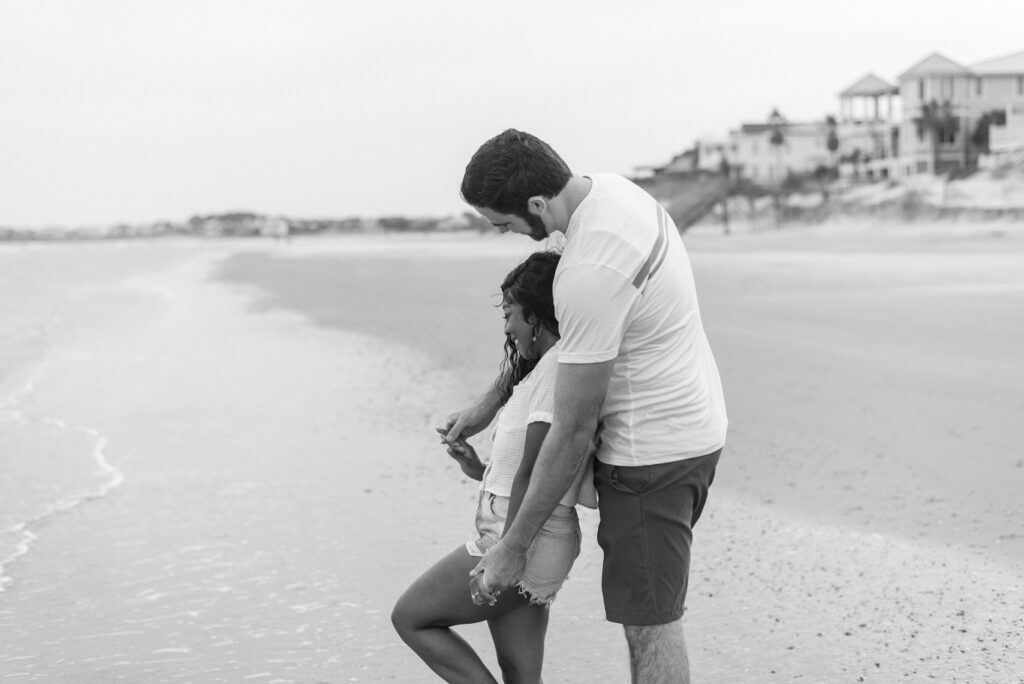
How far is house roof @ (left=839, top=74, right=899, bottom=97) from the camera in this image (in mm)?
68312

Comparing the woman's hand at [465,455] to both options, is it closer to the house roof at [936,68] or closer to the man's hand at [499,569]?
the man's hand at [499,569]

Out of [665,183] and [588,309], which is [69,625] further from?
[665,183]

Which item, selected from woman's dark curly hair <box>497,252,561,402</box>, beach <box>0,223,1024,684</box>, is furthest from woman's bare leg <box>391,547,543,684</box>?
beach <box>0,223,1024,684</box>

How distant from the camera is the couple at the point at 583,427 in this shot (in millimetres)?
2559

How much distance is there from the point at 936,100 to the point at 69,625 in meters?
62.6

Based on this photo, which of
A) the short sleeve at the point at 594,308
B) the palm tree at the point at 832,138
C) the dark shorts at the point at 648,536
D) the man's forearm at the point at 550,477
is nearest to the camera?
the short sleeve at the point at 594,308

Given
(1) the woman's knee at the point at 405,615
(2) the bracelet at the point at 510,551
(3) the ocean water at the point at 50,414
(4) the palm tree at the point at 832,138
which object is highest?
(4) the palm tree at the point at 832,138

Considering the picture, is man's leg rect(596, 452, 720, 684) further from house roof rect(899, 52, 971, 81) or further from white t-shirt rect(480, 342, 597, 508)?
house roof rect(899, 52, 971, 81)

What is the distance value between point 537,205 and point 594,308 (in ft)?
0.92

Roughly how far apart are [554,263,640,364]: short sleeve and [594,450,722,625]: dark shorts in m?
0.35

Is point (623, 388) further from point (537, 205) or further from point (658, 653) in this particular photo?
point (658, 653)

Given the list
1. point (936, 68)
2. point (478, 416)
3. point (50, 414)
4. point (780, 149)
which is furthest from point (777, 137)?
point (478, 416)

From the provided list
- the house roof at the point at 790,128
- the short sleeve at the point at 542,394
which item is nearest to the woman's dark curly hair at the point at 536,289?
the short sleeve at the point at 542,394

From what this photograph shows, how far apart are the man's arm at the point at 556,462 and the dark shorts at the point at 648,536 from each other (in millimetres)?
162
